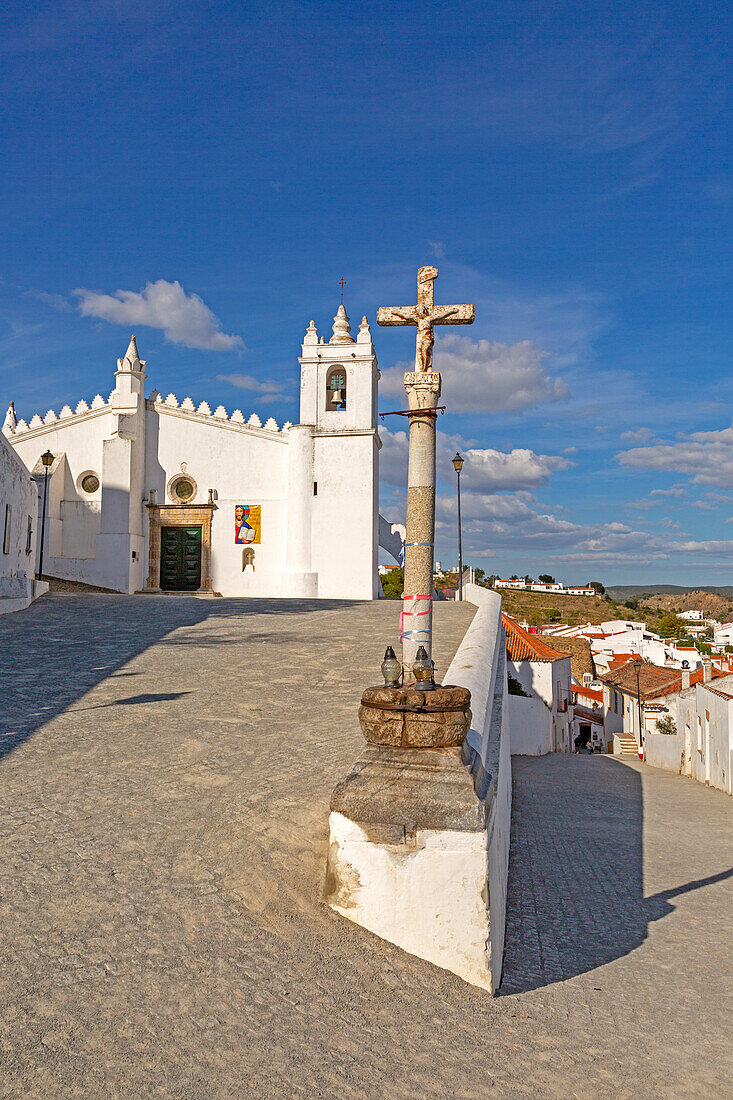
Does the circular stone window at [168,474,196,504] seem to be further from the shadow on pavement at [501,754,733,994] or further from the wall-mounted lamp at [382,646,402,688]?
the wall-mounted lamp at [382,646,402,688]

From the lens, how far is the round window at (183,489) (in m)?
24.2

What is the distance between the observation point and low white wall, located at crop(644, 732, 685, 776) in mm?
23197

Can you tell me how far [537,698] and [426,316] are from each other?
2499 centimetres

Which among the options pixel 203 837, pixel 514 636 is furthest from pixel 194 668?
pixel 514 636

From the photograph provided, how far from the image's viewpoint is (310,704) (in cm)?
721

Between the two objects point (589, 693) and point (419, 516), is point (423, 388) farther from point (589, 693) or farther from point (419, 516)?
point (589, 693)

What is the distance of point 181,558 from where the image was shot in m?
24.0

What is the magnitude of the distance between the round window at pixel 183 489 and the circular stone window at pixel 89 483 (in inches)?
101

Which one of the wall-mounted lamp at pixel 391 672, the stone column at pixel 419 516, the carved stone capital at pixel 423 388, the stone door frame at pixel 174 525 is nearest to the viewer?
the wall-mounted lamp at pixel 391 672

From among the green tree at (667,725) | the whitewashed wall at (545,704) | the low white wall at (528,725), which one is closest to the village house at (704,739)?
the green tree at (667,725)

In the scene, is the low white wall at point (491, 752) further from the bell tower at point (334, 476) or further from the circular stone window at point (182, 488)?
the circular stone window at point (182, 488)

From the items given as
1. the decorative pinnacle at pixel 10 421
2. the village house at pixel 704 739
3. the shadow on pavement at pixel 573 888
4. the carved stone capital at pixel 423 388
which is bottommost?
the village house at pixel 704 739

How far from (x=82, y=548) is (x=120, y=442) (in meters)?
3.62

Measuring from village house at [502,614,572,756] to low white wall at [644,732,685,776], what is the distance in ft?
12.5
